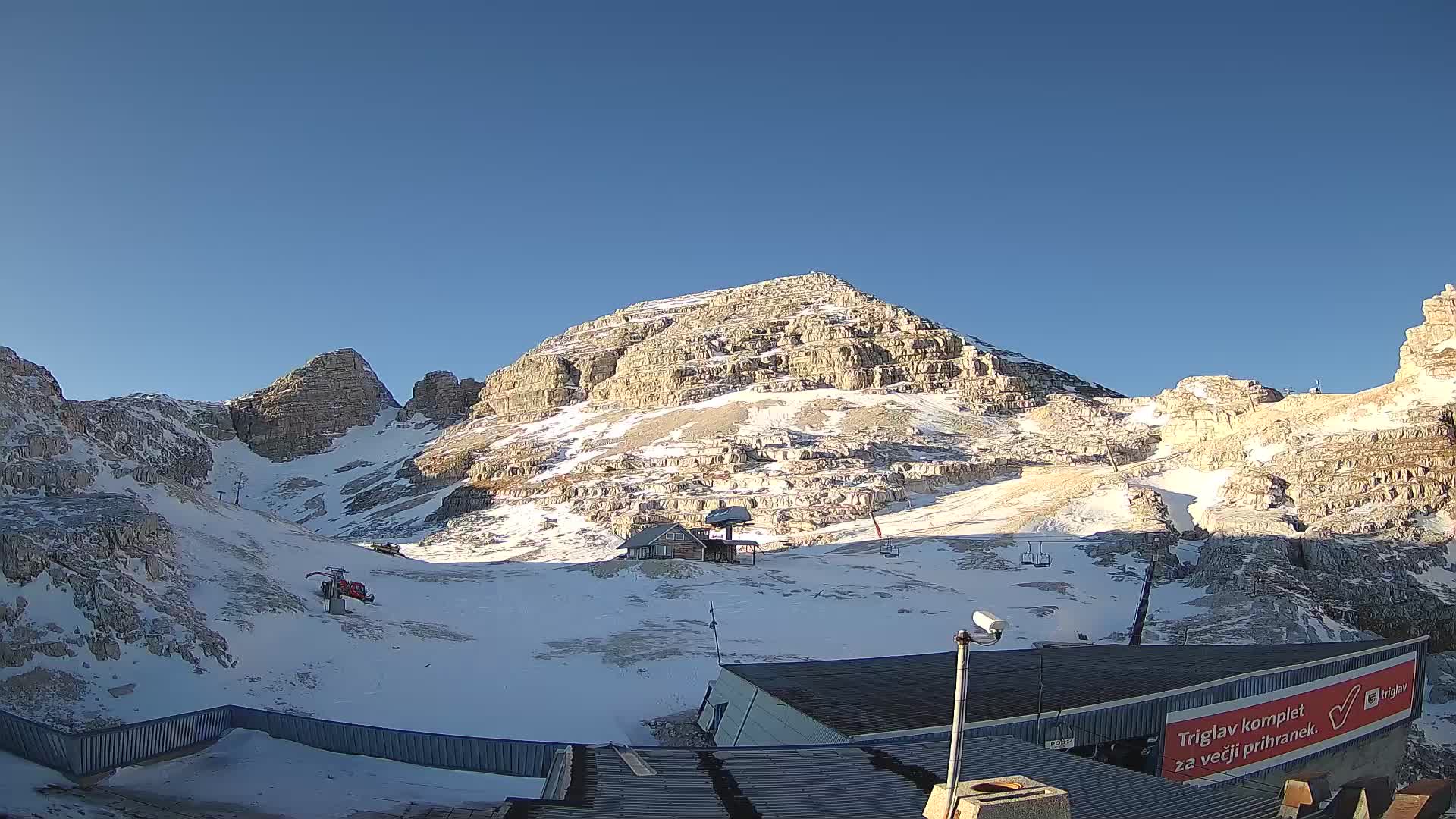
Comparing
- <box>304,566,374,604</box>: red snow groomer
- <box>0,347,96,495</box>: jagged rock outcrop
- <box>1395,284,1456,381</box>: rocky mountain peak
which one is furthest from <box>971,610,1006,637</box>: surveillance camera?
<box>1395,284,1456,381</box>: rocky mountain peak

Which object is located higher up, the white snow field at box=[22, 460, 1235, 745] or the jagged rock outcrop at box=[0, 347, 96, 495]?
the jagged rock outcrop at box=[0, 347, 96, 495]

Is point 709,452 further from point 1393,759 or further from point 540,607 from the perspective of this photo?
point 1393,759

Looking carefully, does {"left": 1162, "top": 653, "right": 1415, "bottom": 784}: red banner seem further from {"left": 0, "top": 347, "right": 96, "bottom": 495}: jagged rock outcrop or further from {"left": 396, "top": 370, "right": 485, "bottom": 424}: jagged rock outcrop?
{"left": 396, "top": 370, "right": 485, "bottom": 424}: jagged rock outcrop

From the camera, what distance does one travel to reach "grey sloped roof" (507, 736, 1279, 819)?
8781 mm

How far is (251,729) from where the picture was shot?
14461 millimetres

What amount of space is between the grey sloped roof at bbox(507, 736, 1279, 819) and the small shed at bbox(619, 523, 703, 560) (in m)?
30.4

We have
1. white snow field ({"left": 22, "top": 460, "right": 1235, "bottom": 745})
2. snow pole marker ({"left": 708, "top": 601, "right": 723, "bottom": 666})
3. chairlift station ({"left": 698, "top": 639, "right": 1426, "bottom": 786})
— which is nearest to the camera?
chairlift station ({"left": 698, "top": 639, "right": 1426, "bottom": 786})

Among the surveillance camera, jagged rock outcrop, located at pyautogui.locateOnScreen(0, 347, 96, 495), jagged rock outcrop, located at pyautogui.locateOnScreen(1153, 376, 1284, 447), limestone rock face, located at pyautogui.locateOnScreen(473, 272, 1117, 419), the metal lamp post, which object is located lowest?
the metal lamp post

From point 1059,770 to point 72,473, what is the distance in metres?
31.7

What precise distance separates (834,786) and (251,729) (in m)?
10.2

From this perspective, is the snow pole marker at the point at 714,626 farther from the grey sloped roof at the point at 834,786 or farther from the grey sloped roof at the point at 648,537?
the grey sloped roof at the point at 834,786

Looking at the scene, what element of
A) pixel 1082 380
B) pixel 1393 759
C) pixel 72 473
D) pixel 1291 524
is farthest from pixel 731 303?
pixel 1393 759

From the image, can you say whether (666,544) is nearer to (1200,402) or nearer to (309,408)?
(1200,402)

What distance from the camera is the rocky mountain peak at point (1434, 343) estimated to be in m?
45.8
